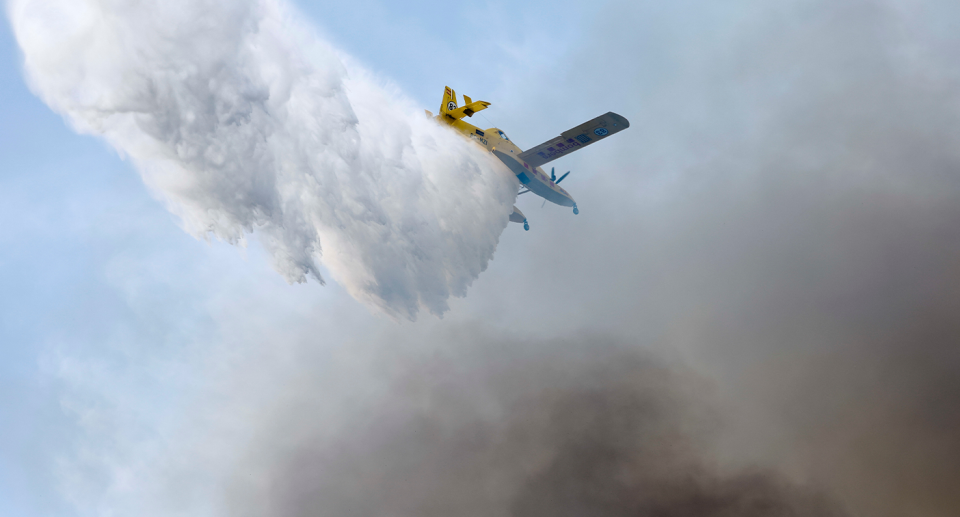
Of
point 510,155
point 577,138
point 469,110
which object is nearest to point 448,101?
point 469,110

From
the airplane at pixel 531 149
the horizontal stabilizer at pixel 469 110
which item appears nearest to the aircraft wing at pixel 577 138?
the airplane at pixel 531 149

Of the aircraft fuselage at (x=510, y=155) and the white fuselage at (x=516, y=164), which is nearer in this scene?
the aircraft fuselage at (x=510, y=155)

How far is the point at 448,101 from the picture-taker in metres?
35.8

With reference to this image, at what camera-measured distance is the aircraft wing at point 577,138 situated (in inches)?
1371

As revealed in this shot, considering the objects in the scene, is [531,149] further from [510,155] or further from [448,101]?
[448,101]

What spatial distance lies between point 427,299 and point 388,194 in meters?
6.17

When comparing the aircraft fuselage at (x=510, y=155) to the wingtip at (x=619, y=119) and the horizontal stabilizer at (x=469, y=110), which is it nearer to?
the horizontal stabilizer at (x=469, y=110)

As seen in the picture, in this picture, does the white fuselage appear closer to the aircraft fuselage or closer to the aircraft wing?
the aircraft fuselage

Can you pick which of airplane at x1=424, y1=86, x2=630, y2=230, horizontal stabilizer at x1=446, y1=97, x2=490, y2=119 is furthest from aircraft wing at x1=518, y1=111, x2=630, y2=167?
horizontal stabilizer at x1=446, y1=97, x2=490, y2=119

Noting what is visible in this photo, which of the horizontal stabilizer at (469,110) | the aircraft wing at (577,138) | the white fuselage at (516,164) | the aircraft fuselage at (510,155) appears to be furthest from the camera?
the white fuselage at (516,164)

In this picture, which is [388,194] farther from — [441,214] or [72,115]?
[72,115]

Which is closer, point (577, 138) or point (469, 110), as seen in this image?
point (469, 110)

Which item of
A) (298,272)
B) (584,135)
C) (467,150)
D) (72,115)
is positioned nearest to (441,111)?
(467,150)

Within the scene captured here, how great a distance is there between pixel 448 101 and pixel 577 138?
8036 millimetres
